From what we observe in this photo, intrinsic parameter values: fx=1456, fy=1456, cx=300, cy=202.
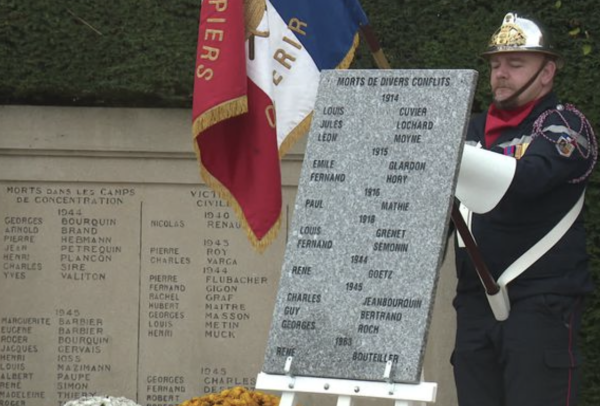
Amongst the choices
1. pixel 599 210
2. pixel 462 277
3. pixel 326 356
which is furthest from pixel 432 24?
pixel 326 356

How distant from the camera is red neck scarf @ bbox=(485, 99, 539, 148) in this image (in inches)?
219

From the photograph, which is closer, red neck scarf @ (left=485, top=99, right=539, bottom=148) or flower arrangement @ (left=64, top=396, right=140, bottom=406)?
red neck scarf @ (left=485, top=99, right=539, bottom=148)

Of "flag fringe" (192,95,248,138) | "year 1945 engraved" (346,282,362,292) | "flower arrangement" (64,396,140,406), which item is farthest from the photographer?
"flower arrangement" (64,396,140,406)

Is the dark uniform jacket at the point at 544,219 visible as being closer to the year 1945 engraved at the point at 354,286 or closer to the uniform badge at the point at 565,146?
the uniform badge at the point at 565,146

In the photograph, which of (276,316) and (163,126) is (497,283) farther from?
(163,126)

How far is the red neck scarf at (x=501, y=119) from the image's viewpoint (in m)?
5.55

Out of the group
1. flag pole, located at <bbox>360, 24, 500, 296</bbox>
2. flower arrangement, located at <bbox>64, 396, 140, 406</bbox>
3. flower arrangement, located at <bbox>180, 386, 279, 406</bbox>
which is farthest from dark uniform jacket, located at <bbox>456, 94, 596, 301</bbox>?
flower arrangement, located at <bbox>64, 396, 140, 406</bbox>

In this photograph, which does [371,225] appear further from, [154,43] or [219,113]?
[154,43]

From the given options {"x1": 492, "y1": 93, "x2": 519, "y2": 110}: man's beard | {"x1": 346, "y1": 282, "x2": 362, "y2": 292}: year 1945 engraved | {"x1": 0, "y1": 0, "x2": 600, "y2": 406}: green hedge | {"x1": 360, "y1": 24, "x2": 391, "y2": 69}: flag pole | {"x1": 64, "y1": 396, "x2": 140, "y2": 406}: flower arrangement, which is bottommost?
{"x1": 64, "y1": 396, "x2": 140, "y2": 406}: flower arrangement

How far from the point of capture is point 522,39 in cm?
553

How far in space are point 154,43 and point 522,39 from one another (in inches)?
91.7

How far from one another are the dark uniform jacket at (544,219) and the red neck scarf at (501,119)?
0.02 m

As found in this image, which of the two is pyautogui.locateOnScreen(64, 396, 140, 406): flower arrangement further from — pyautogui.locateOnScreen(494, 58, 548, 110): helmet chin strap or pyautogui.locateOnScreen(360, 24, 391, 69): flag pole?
pyautogui.locateOnScreen(494, 58, 548, 110): helmet chin strap

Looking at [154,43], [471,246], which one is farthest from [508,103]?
[154,43]
